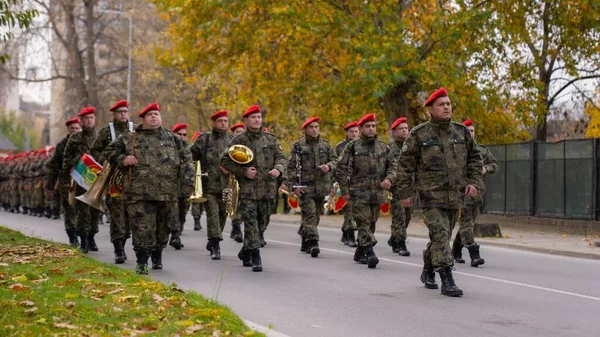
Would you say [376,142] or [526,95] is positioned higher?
[526,95]

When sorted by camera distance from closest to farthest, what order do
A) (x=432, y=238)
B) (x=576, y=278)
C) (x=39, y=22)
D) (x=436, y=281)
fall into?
(x=432, y=238)
(x=436, y=281)
(x=576, y=278)
(x=39, y=22)

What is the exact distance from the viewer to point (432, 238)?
1160cm

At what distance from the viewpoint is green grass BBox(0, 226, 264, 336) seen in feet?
25.6

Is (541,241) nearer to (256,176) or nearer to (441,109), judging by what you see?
(256,176)

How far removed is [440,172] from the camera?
457 inches

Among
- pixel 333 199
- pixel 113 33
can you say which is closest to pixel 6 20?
pixel 333 199

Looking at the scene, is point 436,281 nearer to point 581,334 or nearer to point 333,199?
point 581,334

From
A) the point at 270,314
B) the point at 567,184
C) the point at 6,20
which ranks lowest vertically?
the point at 270,314

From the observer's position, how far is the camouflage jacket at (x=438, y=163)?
11.6 m

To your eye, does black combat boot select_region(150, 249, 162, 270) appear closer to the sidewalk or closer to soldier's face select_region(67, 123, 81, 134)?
soldier's face select_region(67, 123, 81, 134)

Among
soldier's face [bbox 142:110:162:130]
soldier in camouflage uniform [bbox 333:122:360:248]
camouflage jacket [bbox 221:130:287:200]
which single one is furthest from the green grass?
soldier in camouflage uniform [bbox 333:122:360:248]

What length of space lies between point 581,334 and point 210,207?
8890 millimetres

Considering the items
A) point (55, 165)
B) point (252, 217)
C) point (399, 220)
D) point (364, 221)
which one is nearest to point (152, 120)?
point (252, 217)

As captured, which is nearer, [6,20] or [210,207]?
[6,20]
